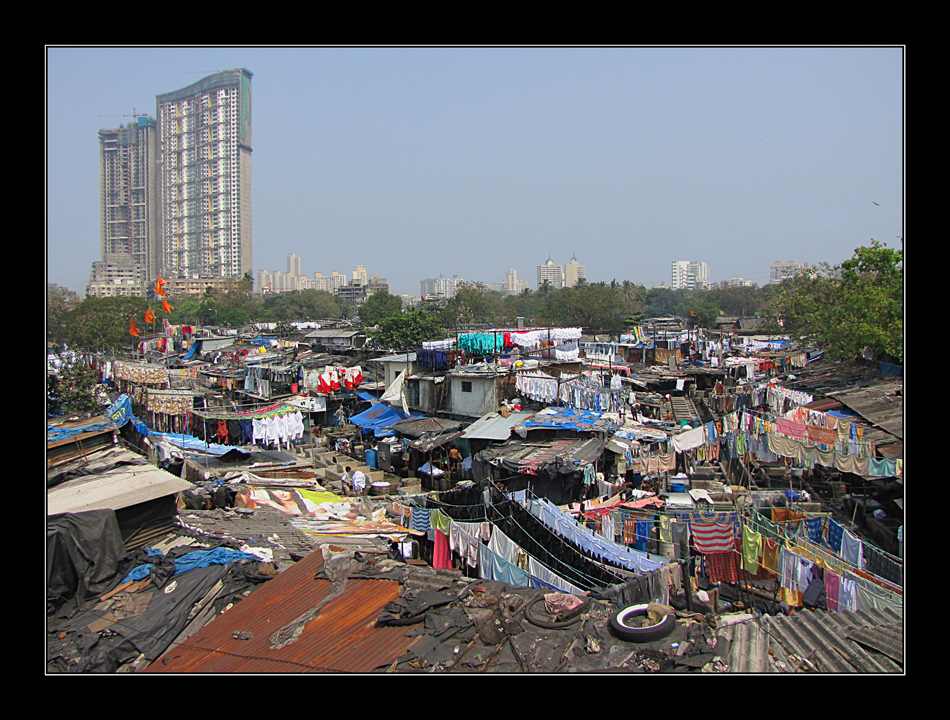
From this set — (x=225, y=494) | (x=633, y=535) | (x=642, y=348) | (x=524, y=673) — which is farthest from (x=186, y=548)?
(x=642, y=348)

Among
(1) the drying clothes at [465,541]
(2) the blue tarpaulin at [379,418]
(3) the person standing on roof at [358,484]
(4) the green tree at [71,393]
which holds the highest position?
(4) the green tree at [71,393]

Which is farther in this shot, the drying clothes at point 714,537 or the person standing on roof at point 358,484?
the person standing on roof at point 358,484

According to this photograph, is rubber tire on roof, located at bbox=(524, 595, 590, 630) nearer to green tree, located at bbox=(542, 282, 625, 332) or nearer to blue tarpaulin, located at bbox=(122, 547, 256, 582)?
blue tarpaulin, located at bbox=(122, 547, 256, 582)

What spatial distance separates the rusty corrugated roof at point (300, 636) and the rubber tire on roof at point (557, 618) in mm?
1080

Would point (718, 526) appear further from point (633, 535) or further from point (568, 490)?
point (568, 490)

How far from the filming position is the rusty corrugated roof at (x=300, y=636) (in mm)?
5141

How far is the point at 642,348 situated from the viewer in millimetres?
34375

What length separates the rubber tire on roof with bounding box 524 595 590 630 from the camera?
5344 millimetres

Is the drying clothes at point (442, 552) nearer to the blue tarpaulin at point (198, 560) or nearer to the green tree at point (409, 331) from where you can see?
the blue tarpaulin at point (198, 560)

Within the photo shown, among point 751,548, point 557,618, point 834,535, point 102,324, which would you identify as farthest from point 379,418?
point 102,324

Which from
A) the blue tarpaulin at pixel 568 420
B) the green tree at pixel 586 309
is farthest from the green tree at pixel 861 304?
the green tree at pixel 586 309

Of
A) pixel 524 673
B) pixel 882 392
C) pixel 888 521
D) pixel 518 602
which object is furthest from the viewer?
pixel 882 392

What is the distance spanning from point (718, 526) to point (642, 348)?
1032 inches

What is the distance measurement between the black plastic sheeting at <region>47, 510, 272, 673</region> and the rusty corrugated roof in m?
0.33
